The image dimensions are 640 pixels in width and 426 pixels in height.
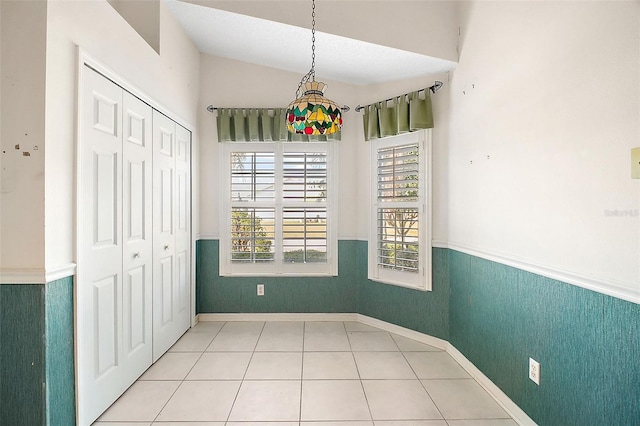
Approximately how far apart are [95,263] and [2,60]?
106 cm

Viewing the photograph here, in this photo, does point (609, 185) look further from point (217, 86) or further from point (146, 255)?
point (217, 86)

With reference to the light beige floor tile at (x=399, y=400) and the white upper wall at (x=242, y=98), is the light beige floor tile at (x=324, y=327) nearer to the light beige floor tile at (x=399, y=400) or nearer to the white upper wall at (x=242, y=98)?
the light beige floor tile at (x=399, y=400)

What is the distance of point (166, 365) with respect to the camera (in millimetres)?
2645

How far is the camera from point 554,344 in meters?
1.70

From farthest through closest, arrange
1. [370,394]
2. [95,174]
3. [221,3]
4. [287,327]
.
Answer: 1. [287,327]
2. [221,3]
3. [370,394]
4. [95,174]

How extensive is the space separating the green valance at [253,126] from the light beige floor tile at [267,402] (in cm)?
231

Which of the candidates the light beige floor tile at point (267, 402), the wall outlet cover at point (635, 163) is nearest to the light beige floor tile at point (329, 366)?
the light beige floor tile at point (267, 402)

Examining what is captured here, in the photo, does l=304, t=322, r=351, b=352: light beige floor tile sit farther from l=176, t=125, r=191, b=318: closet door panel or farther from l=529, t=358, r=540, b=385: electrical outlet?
l=529, t=358, r=540, b=385: electrical outlet

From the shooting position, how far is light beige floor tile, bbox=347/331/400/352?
298cm

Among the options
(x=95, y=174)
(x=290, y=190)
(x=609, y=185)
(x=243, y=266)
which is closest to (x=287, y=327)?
(x=243, y=266)

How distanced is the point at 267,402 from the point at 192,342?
1262mm

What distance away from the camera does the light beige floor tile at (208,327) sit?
11.1ft

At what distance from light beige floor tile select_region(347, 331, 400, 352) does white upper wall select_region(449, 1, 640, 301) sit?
46.0 inches

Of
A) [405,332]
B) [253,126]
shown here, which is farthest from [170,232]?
[405,332]
